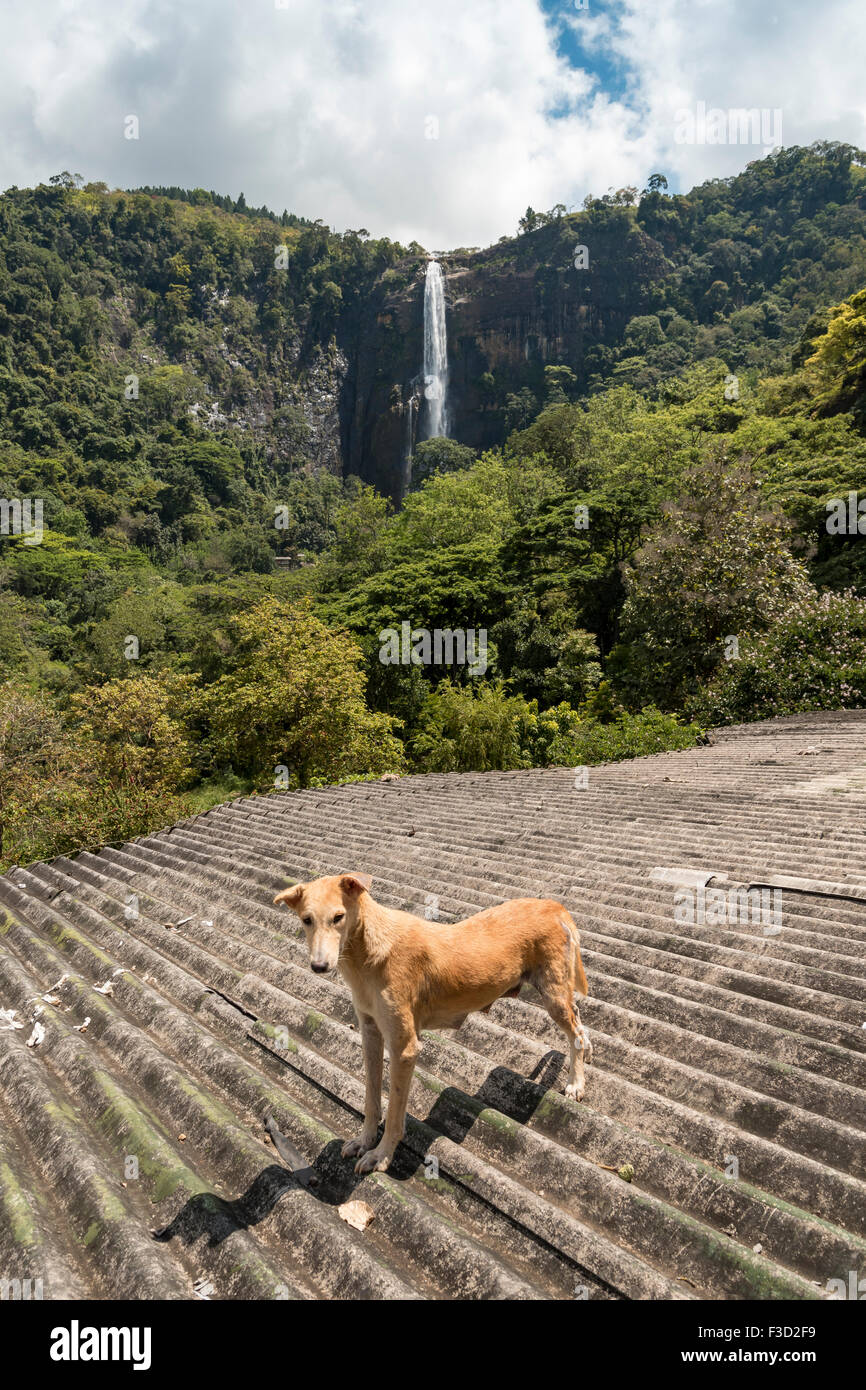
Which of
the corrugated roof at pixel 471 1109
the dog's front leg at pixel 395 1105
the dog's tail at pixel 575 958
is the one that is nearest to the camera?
the corrugated roof at pixel 471 1109

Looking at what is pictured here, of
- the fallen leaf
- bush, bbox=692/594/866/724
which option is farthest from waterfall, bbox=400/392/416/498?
the fallen leaf

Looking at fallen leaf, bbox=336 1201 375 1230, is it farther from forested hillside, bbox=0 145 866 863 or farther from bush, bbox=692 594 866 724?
bush, bbox=692 594 866 724

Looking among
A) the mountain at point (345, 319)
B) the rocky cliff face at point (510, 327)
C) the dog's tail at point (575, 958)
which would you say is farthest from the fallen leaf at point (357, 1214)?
the rocky cliff face at point (510, 327)

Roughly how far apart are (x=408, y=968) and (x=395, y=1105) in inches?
20.7

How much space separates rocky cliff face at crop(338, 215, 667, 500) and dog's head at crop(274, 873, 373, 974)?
9309 cm

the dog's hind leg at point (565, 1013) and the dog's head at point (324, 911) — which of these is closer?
the dog's head at point (324, 911)

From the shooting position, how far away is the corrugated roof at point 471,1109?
236 centimetres

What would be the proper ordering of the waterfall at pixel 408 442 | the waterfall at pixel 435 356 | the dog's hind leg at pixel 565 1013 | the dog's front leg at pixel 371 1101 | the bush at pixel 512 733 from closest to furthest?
the dog's front leg at pixel 371 1101 < the dog's hind leg at pixel 565 1013 < the bush at pixel 512 733 < the waterfall at pixel 408 442 < the waterfall at pixel 435 356

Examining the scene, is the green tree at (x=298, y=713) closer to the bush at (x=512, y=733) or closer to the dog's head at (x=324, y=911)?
the bush at (x=512, y=733)

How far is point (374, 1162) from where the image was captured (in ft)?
9.25

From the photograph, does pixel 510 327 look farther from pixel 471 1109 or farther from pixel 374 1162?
pixel 374 1162

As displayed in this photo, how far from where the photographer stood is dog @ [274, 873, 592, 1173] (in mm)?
2557

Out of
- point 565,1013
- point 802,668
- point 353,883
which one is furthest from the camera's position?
point 802,668

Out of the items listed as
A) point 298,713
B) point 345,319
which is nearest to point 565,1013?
point 298,713
